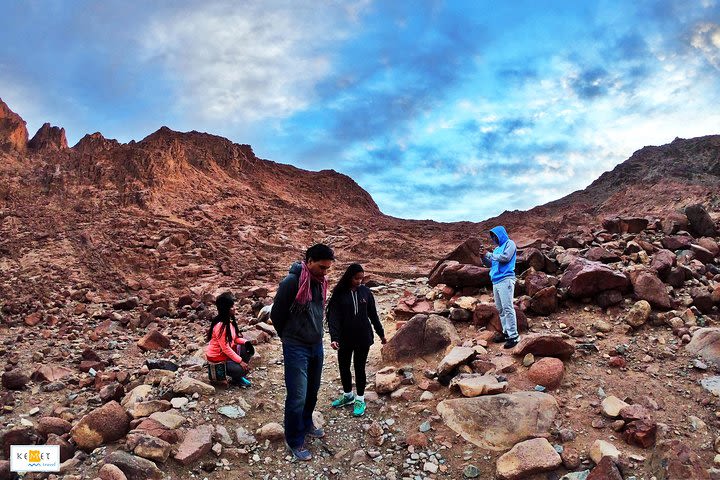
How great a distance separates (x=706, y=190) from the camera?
25156mm

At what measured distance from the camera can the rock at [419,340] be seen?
6852mm

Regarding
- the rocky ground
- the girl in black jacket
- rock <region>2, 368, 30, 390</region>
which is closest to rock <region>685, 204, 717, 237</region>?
the rocky ground

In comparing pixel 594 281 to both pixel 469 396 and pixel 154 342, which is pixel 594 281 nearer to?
pixel 469 396

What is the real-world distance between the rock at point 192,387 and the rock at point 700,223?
35.5 feet

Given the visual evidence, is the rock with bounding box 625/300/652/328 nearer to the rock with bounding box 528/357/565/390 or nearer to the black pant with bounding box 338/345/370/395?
the rock with bounding box 528/357/565/390

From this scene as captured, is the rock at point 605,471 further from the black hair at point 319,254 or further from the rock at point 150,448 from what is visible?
the rock at point 150,448

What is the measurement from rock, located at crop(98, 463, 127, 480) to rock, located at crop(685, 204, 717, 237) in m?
11.9

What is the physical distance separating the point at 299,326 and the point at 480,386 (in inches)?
88.1

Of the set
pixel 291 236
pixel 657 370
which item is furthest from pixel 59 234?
pixel 657 370

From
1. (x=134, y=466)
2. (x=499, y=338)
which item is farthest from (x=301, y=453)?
(x=499, y=338)

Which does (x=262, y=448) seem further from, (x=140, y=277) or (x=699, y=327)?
(x=140, y=277)

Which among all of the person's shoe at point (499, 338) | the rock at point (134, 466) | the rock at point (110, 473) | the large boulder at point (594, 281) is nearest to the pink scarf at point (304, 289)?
the rock at point (134, 466)

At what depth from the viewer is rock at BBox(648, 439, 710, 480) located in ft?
12.2

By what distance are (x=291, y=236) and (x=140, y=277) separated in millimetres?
8025
